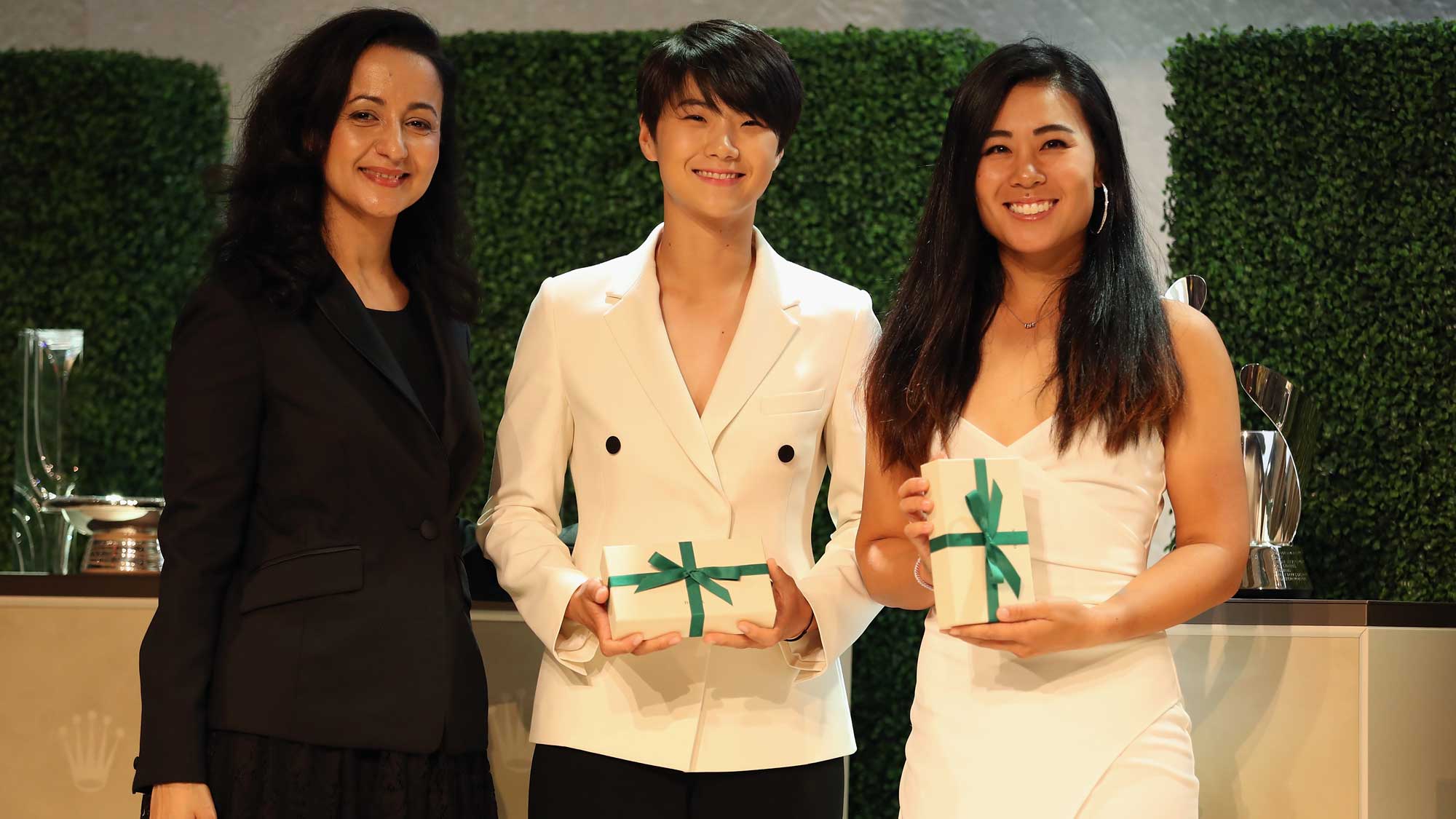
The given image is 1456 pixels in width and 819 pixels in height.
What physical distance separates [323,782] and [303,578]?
309 millimetres

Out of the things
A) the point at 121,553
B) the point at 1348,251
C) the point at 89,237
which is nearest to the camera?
the point at 121,553

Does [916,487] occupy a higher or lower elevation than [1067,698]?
higher

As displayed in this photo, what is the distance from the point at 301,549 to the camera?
202cm

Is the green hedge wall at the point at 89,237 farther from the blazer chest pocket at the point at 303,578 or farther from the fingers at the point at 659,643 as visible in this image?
the fingers at the point at 659,643

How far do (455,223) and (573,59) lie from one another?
2.23 meters

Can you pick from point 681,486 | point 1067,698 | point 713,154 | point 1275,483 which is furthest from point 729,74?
point 1275,483

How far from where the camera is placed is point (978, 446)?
190 cm

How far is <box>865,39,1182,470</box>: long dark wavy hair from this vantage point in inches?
73.5

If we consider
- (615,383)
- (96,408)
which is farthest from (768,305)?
(96,408)

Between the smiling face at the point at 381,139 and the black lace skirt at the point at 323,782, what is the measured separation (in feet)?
2.93

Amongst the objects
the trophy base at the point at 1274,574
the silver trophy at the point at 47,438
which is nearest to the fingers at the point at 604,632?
the trophy base at the point at 1274,574

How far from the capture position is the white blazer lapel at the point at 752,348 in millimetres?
2250

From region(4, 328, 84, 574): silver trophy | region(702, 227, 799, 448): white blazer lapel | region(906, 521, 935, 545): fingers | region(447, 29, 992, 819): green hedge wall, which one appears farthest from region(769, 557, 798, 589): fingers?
region(4, 328, 84, 574): silver trophy

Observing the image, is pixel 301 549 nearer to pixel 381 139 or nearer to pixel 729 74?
pixel 381 139
